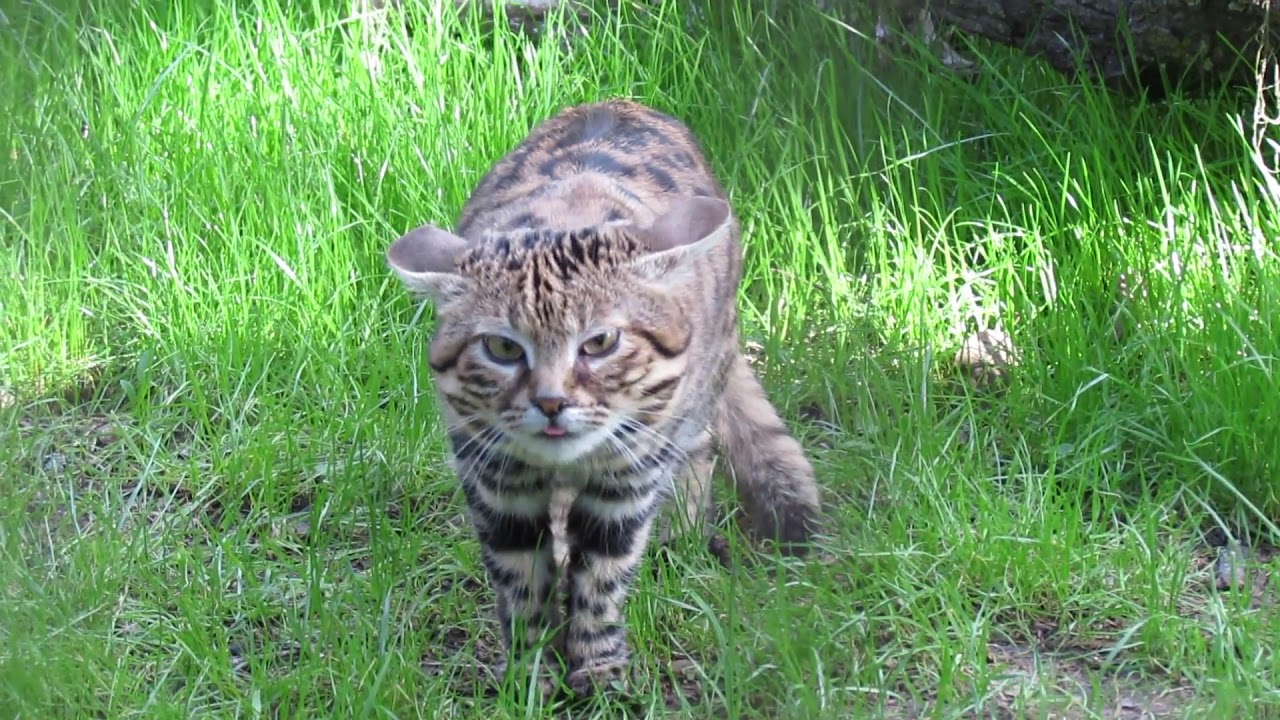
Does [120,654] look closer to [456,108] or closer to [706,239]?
[706,239]

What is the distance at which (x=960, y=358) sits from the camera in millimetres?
4773

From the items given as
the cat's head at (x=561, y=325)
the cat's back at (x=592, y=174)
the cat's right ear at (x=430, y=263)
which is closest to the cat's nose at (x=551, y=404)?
the cat's head at (x=561, y=325)

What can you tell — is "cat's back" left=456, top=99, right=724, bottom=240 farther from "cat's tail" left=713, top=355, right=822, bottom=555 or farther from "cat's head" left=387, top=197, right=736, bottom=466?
"cat's tail" left=713, top=355, right=822, bottom=555

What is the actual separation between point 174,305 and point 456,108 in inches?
47.1

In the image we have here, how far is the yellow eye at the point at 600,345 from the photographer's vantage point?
Answer: 3312mm

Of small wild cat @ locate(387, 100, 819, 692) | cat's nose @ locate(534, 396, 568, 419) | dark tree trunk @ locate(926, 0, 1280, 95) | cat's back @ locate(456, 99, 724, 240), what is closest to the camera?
cat's nose @ locate(534, 396, 568, 419)

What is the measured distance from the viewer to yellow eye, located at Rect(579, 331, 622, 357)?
3312 millimetres

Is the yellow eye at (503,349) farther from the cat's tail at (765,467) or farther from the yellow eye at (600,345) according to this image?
the cat's tail at (765,467)

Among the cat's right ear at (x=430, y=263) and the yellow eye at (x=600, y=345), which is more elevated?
the cat's right ear at (x=430, y=263)

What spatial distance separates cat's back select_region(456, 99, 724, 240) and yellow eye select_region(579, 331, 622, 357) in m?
0.39

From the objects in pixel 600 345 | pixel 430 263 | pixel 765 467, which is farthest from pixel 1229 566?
pixel 430 263

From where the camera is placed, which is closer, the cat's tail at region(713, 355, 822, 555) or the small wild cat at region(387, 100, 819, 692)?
the small wild cat at region(387, 100, 819, 692)

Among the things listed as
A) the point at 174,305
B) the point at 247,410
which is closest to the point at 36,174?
the point at 174,305

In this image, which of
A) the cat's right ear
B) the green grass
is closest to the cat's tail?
the green grass
